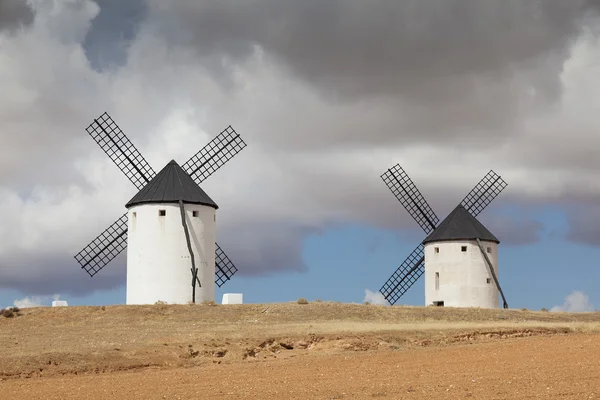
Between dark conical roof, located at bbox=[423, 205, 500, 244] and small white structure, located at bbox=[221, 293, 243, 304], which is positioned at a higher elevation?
dark conical roof, located at bbox=[423, 205, 500, 244]

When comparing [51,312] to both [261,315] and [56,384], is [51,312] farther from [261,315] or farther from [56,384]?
[56,384]

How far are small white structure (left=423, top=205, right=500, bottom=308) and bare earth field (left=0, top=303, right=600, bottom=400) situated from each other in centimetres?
897

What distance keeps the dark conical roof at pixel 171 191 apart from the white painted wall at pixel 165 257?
319 millimetres

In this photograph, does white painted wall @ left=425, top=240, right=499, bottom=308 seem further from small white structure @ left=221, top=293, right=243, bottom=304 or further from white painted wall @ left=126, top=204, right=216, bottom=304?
white painted wall @ left=126, top=204, right=216, bottom=304

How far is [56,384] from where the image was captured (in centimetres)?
2745

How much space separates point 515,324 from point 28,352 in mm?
19927

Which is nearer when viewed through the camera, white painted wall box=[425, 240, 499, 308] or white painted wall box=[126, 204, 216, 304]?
white painted wall box=[126, 204, 216, 304]

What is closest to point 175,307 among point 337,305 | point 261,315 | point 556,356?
point 261,315

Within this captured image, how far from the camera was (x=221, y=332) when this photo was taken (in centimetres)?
3634

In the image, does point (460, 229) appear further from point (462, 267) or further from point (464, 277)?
point (464, 277)

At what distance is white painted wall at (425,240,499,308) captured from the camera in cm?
5556

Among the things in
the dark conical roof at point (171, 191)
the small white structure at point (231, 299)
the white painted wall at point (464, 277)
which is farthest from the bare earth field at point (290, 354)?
the white painted wall at point (464, 277)

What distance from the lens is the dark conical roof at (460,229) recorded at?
A: 56.4 meters

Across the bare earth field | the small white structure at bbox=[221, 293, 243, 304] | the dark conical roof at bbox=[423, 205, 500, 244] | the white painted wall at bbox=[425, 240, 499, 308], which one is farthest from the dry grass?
the dark conical roof at bbox=[423, 205, 500, 244]
